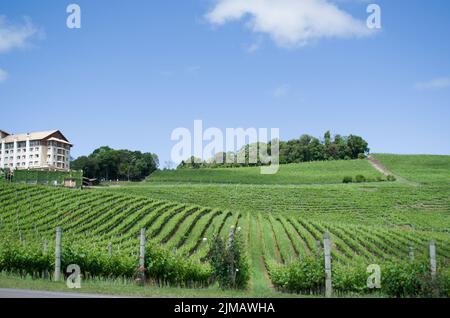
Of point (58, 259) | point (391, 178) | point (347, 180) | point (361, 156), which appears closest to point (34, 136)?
point (347, 180)

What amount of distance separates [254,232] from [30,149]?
6211cm

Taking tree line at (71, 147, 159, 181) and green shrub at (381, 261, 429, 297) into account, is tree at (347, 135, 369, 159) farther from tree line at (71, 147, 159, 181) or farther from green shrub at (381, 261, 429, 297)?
green shrub at (381, 261, 429, 297)

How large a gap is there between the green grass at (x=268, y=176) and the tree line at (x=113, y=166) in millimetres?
7958

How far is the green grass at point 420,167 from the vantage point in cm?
7493

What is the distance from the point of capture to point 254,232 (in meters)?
31.7

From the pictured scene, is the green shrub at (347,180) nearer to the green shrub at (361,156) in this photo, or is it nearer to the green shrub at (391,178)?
the green shrub at (391,178)

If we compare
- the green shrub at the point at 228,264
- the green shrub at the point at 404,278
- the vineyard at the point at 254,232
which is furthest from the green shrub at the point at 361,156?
the green shrub at the point at 228,264

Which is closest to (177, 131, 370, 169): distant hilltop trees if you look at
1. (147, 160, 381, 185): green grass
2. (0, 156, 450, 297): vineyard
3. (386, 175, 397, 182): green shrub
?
(147, 160, 381, 185): green grass

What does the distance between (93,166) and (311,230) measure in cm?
6014

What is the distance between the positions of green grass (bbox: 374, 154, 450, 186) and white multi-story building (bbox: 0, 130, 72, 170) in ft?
194

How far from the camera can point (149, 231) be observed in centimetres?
3041

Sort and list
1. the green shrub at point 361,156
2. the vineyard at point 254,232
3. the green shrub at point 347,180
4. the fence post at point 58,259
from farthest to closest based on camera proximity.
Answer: the green shrub at point 361,156, the green shrub at point 347,180, the vineyard at point 254,232, the fence post at point 58,259
